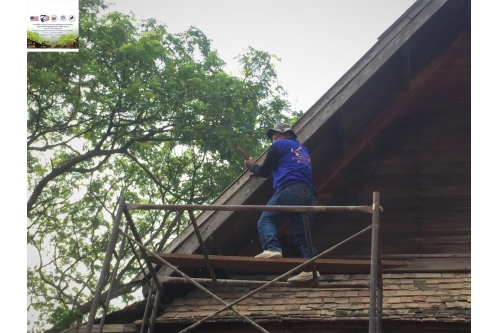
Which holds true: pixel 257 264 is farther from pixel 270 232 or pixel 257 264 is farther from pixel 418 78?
pixel 418 78

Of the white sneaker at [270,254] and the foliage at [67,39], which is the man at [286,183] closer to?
the white sneaker at [270,254]

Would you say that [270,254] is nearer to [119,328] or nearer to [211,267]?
[211,267]

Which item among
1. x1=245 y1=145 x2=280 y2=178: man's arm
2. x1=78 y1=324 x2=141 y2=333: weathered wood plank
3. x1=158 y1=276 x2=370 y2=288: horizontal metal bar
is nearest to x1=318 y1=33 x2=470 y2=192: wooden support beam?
x1=245 y1=145 x2=280 y2=178: man's arm

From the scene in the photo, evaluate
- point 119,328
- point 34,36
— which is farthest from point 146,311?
point 34,36

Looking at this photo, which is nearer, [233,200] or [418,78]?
[233,200]

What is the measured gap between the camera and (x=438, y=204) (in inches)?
227

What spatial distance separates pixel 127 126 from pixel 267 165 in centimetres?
927

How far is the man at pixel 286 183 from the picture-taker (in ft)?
16.6

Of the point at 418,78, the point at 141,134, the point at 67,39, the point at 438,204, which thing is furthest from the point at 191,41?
the point at 438,204

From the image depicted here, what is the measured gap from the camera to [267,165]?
5172 mm

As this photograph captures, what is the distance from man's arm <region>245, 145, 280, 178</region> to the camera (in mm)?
5145

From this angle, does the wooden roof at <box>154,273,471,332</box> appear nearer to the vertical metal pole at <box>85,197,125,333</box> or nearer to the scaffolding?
the scaffolding

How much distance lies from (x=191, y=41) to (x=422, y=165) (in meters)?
10.6

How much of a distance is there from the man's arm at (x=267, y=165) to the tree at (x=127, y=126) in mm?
7338
